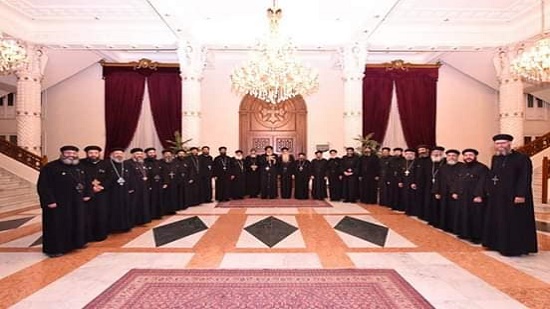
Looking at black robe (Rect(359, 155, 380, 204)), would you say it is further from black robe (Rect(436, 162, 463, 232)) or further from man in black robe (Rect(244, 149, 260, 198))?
black robe (Rect(436, 162, 463, 232))

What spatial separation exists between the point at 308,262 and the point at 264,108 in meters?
9.99

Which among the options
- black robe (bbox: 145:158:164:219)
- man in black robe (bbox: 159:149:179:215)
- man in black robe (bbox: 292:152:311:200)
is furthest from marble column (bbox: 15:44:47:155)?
man in black robe (bbox: 292:152:311:200)

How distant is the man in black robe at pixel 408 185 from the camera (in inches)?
315

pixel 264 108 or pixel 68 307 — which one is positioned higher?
pixel 264 108

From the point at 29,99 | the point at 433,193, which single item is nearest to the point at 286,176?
the point at 433,193

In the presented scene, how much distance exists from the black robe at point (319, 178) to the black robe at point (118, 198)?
5699 mm

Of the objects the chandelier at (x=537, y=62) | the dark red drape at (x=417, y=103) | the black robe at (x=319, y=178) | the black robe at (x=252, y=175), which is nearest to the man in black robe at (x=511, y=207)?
the chandelier at (x=537, y=62)

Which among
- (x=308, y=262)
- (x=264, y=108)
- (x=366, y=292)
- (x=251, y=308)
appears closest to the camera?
(x=251, y=308)

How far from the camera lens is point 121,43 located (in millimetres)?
10547

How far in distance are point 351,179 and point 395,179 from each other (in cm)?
146

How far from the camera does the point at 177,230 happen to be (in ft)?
21.6

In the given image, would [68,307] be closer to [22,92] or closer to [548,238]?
[548,238]

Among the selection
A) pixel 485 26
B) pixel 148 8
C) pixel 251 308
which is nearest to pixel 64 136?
pixel 148 8

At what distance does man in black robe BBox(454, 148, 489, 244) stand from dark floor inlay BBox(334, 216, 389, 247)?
123cm
